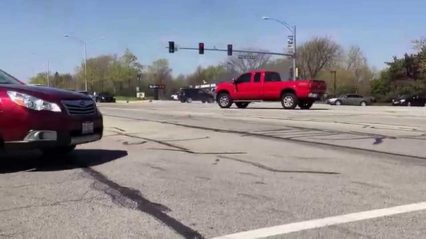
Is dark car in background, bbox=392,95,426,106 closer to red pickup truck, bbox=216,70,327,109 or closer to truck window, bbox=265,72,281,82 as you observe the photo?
red pickup truck, bbox=216,70,327,109

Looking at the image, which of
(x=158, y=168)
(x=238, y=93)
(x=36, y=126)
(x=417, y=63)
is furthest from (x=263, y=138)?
(x=417, y=63)

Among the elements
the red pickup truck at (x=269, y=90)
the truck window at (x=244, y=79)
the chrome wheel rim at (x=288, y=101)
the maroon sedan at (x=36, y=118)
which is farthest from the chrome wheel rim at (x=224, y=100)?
the maroon sedan at (x=36, y=118)

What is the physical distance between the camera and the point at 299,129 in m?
15.2

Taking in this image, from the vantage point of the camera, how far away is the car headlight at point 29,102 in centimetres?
805

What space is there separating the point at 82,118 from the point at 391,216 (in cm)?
479

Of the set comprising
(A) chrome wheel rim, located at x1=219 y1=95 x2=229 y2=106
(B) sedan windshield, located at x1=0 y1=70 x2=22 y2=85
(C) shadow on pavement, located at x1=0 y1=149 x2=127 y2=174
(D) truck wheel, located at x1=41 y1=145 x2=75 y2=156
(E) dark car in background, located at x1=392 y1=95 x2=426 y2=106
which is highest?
(B) sedan windshield, located at x1=0 y1=70 x2=22 y2=85

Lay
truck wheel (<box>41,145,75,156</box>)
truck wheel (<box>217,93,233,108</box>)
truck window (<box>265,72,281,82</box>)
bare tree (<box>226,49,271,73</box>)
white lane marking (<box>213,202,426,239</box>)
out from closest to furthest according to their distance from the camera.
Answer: white lane marking (<box>213,202,426,239</box>), truck wheel (<box>41,145,75,156</box>), truck window (<box>265,72,281,82</box>), truck wheel (<box>217,93,233,108</box>), bare tree (<box>226,49,271,73</box>)

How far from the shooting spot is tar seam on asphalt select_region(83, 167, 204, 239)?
5.28 meters

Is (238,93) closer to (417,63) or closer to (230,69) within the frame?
(417,63)

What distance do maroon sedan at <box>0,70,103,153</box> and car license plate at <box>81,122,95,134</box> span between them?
0.10m

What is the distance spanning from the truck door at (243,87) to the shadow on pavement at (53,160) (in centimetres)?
1844

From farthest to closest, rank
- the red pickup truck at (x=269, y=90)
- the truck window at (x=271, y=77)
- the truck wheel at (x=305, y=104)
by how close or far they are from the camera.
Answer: the truck window at (x=271, y=77)
the truck wheel at (x=305, y=104)
the red pickup truck at (x=269, y=90)

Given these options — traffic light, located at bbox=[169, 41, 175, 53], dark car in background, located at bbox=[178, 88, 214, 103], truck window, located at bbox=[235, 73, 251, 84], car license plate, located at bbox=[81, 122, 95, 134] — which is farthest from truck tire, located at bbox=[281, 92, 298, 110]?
dark car in background, located at bbox=[178, 88, 214, 103]

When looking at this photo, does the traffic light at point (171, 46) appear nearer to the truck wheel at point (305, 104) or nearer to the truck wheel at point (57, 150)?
the truck wheel at point (305, 104)
